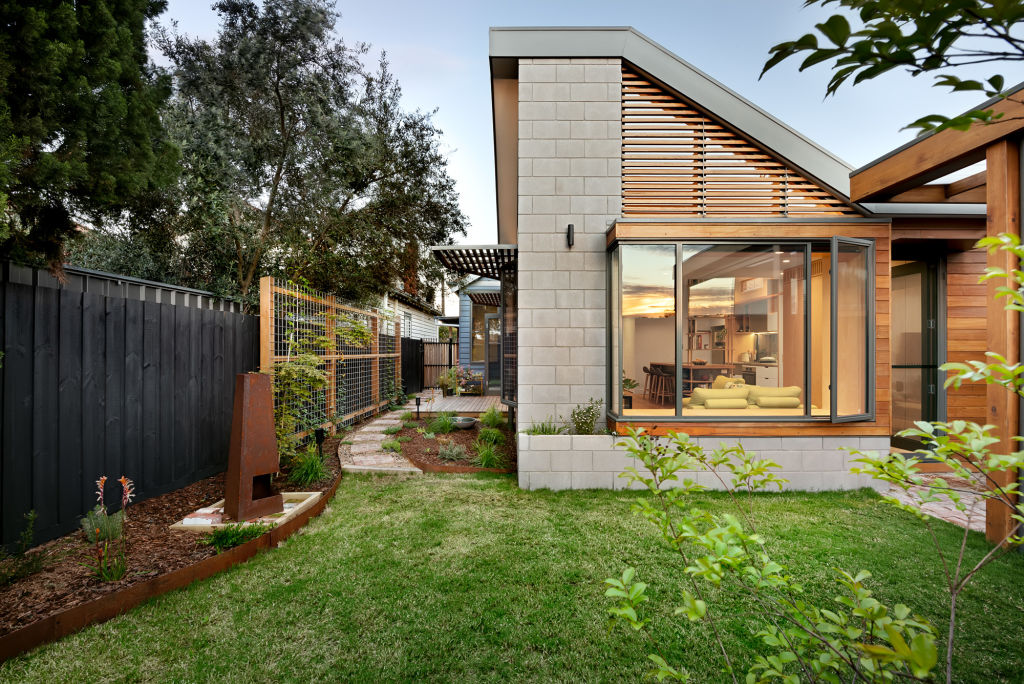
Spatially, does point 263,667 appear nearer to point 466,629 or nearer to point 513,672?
point 466,629

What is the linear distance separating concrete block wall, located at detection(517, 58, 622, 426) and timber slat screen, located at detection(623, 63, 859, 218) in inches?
8.1

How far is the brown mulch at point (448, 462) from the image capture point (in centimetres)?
531

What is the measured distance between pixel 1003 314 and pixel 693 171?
295 centimetres

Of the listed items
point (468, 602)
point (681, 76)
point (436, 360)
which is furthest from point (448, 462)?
point (436, 360)

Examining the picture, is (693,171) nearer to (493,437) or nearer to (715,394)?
(715,394)

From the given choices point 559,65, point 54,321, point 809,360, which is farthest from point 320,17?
point 809,360

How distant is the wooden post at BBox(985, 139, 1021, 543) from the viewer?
330 centimetres

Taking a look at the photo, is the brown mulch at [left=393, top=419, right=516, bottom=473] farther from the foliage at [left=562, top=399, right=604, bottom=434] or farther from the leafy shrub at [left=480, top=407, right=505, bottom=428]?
the foliage at [left=562, top=399, right=604, bottom=434]

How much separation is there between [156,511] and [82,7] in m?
3.57

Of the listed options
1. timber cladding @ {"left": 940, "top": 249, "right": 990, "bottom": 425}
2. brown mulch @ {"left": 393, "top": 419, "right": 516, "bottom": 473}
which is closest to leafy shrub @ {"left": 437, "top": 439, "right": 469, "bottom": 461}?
brown mulch @ {"left": 393, "top": 419, "right": 516, "bottom": 473}

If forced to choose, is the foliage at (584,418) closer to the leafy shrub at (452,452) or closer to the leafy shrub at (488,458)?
the leafy shrub at (488,458)

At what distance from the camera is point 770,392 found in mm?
4805

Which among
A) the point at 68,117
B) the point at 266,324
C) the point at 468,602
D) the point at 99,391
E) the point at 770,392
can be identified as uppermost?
the point at 68,117

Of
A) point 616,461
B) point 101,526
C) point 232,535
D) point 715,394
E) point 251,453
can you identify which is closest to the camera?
point 101,526
